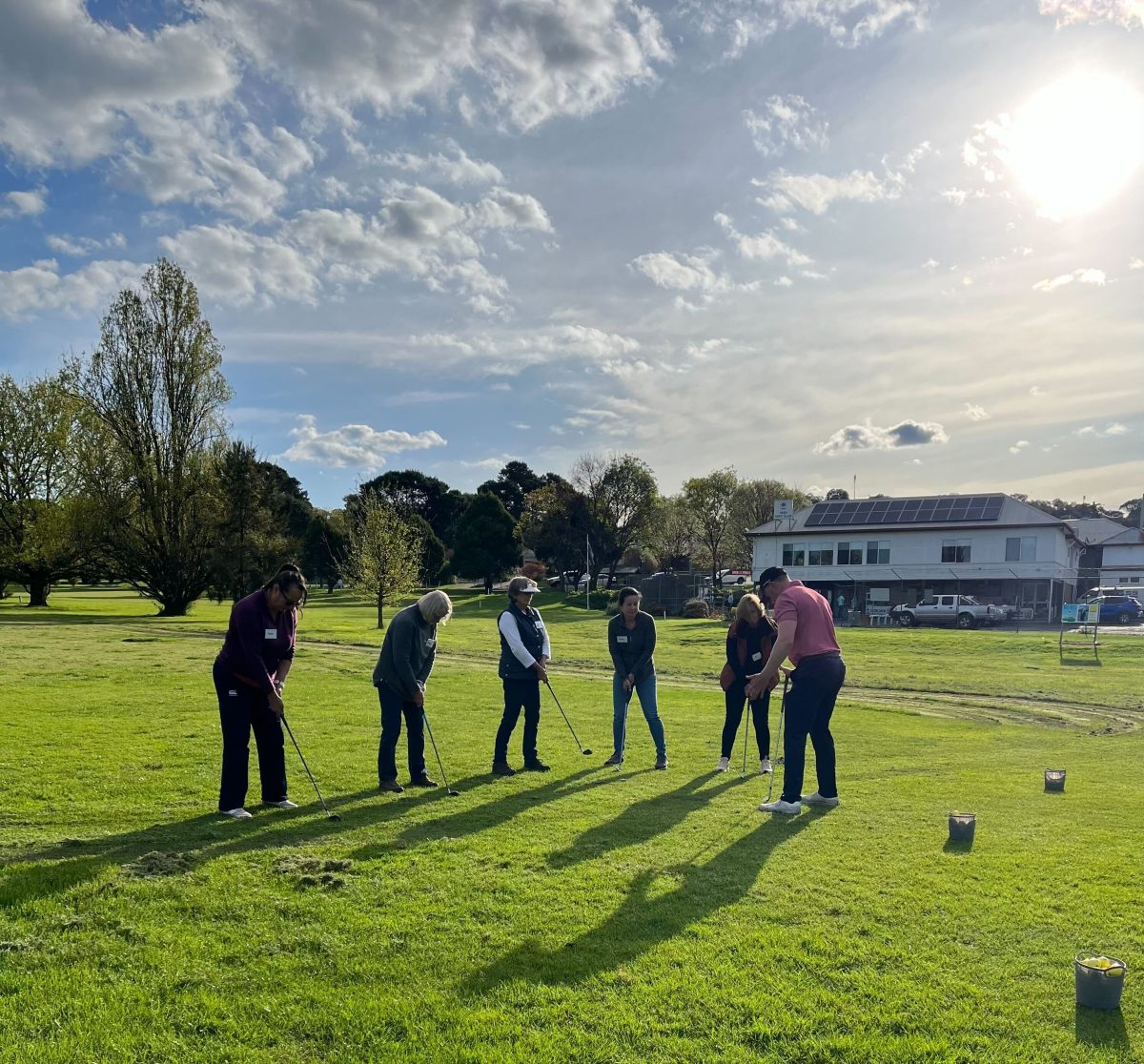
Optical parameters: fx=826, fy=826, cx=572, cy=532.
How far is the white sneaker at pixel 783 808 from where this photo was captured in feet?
25.1

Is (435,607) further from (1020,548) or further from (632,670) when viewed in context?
(1020,548)

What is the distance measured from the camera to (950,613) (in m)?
46.1

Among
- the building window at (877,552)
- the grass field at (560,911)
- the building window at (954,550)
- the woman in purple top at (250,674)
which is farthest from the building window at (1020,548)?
the woman in purple top at (250,674)

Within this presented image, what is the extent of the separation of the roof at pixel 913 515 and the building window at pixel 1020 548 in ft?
3.24

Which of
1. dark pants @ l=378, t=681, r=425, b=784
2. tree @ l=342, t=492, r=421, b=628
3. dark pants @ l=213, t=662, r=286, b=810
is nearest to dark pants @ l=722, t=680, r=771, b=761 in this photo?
dark pants @ l=378, t=681, r=425, b=784

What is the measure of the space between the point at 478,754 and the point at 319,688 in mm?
7743

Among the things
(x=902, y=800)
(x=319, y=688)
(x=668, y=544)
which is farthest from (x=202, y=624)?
(x=668, y=544)

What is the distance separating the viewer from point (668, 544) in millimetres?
80875

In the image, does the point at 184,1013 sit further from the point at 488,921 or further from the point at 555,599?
the point at 555,599

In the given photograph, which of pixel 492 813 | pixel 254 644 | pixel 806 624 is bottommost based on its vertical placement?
pixel 492 813

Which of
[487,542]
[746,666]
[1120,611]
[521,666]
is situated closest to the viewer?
[521,666]

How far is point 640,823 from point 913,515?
2165 inches

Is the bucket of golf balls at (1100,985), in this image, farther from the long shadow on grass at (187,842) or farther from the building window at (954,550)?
the building window at (954,550)

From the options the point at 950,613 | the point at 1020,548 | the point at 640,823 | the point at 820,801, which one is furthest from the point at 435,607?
the point at 1020,548
